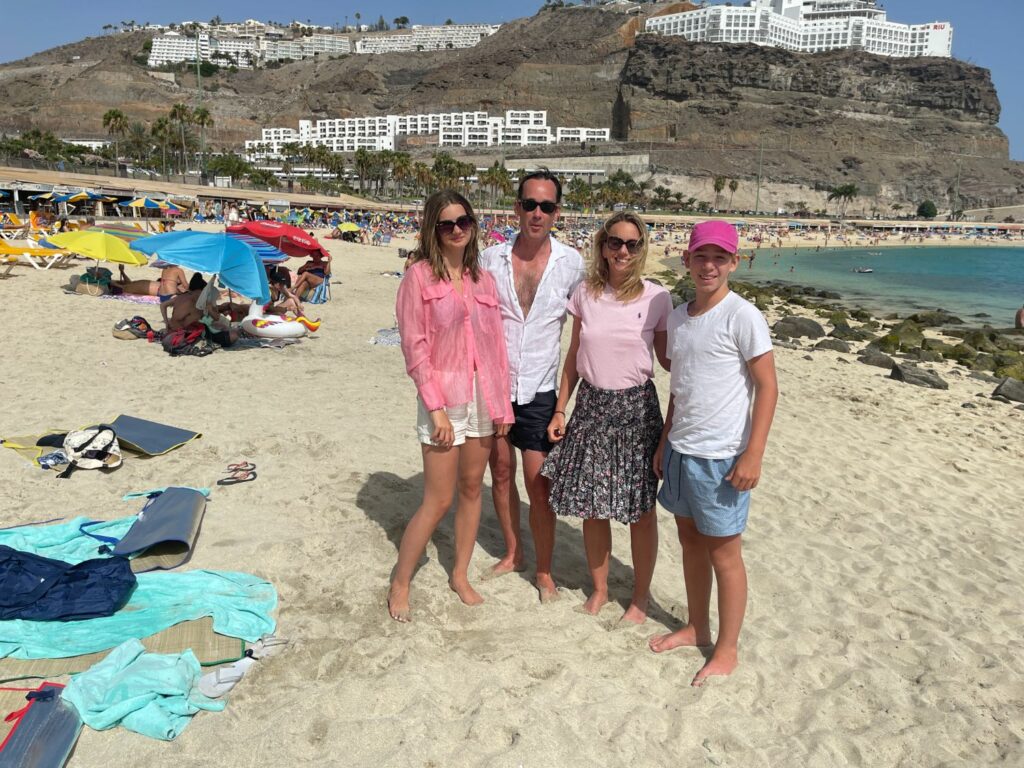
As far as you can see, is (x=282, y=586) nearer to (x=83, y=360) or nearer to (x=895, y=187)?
(x=83, y=360)

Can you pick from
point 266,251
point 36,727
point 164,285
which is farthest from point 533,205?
point 164,285

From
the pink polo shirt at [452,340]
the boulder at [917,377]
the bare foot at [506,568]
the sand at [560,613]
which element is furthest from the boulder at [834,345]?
the pink polo shirt at [452,340]

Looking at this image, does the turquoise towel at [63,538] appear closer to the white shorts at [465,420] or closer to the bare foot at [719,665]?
the white shorts at [465,420]

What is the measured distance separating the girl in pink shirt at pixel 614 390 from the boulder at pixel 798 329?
12572 millimetres

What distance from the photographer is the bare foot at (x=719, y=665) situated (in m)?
3.01

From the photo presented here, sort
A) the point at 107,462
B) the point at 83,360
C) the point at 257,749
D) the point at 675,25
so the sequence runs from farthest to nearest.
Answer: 1. the point at 675,25
2. the point at 83,360
3. the point at 107,462
4. the point at 257,749

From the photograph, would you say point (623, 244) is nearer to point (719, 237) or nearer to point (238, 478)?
point (719, 237)

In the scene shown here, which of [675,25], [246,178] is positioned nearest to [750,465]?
[246,178]

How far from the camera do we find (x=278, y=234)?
12.2 metres

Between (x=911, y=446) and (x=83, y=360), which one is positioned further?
(x=83, y=360)

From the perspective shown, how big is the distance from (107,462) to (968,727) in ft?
17.3

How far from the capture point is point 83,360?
789 centimetres

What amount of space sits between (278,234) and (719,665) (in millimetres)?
11202

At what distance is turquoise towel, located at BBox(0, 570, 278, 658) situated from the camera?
9.59 ft
